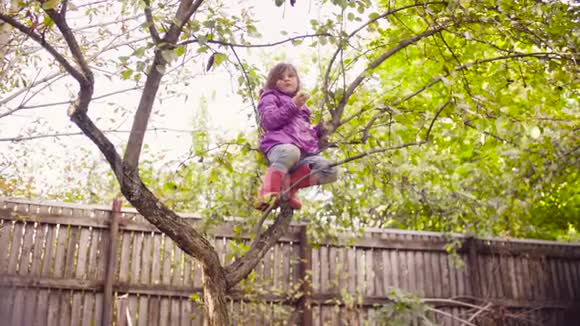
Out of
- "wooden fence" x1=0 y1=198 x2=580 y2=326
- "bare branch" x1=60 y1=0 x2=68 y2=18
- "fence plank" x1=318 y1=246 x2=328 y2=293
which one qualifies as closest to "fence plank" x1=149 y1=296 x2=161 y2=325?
"wooden fence" x1=0 y1=198 x2=580 y2=326

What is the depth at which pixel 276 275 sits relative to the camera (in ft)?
18.3

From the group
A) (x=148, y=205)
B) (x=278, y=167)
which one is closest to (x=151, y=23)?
(x=148, y=205)

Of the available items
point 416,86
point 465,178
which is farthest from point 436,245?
point 416,86

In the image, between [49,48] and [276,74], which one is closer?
[49,48]

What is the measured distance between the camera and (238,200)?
440cm

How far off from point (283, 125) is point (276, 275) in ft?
9.39

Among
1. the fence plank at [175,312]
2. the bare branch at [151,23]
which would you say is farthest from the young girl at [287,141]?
the fence plank at [175,312]

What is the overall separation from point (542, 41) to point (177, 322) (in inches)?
152

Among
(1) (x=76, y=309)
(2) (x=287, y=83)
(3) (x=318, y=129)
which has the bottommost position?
(1) (x=76, y=309)

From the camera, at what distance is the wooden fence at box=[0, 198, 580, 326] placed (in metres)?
4.93

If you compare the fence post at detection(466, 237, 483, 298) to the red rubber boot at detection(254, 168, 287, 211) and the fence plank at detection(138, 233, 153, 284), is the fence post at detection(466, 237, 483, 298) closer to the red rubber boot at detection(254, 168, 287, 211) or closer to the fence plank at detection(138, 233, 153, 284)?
the fence plank at detection(138, 233, 153, 284)

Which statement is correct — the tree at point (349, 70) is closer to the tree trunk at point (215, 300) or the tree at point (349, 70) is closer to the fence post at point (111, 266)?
the tree trunk at point (215, 300)

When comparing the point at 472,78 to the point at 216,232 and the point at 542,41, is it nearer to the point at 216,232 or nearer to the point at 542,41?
the point at 542,41

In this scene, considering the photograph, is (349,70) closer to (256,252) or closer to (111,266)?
(256,252)
